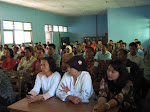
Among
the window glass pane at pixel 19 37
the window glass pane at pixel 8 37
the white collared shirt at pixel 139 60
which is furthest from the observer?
the window glass pane at pixel 19 37

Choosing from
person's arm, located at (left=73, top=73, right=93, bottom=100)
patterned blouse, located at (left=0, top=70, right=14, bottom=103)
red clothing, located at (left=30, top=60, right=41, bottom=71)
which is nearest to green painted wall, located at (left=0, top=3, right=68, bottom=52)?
red clothing, located at (left=30, top=60, right=41, bottom=71)

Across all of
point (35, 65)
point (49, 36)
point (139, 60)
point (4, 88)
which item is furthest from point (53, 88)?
point (49, 36)

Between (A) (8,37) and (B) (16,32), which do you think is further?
(B) (16,32)

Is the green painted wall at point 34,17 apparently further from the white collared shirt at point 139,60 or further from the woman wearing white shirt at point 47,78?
the woman wearing white shirt at point 47,78

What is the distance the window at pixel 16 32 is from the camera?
28.1 ft

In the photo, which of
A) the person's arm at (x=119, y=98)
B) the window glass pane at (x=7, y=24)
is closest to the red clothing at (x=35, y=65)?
the person's arm at (x=119, y=98)

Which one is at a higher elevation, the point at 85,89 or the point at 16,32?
the point at 16,32

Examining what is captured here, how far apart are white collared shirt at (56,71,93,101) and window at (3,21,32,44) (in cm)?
729

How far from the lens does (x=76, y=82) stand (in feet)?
6.92

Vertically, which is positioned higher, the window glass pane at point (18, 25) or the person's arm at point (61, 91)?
the window glass pane at point (18, 25)

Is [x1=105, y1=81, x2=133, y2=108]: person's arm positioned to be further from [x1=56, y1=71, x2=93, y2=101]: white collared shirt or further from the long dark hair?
[x1=56, y1=71, x2=93, y2=101]: white collared shirt

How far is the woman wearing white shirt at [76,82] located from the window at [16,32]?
7297 mm

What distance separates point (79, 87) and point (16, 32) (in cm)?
815

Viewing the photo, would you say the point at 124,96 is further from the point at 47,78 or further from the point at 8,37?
the point at 8,37
